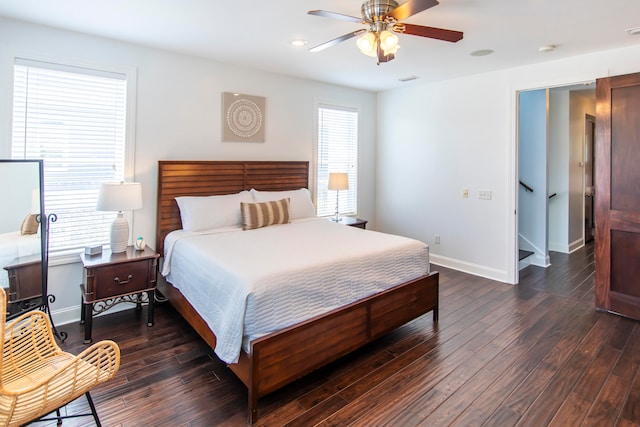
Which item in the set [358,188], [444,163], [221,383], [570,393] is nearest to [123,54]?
[221,383]

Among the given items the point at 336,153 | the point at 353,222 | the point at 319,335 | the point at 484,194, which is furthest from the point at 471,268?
the point at 319,335

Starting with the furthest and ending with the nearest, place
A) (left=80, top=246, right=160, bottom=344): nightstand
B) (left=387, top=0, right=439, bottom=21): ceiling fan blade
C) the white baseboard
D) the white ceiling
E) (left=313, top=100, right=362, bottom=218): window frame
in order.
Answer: (left=313, top=100, right=362, bottom=218): window frame → the white baseboard → (left=80, top=246, right=160, bottom=344): nightstand → the white ceiling → (left=387, top=0, right=439, bottom=21): ceiling fan blade

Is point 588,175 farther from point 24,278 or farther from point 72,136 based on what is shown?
point 24,278

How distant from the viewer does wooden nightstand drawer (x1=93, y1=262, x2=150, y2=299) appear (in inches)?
115

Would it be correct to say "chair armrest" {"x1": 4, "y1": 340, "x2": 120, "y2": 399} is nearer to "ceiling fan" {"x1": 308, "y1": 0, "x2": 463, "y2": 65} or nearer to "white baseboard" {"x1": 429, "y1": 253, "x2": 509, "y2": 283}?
"ceiling fan" {"x1": 308, "y1": 0, "x2": 463, "y2": 65}

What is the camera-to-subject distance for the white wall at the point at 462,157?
13.4 feet

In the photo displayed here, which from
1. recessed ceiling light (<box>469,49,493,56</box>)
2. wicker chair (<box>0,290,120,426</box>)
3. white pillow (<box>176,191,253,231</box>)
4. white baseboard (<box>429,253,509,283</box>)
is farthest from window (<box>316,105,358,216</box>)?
wicker chair (<box>0,290,120,426</box>)

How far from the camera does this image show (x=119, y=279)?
3.01m

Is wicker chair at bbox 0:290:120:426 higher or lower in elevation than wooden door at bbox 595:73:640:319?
lower

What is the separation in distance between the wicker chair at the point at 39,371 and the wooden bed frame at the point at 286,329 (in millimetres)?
735

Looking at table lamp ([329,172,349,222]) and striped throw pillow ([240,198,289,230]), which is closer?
striped throw pillow ([240,198,289,230])

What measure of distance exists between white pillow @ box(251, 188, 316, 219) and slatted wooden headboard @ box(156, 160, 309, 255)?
0.20 m

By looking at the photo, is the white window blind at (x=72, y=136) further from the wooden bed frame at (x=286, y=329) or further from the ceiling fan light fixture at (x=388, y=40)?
the ceiling fan light fixture at (x=388, y=40)

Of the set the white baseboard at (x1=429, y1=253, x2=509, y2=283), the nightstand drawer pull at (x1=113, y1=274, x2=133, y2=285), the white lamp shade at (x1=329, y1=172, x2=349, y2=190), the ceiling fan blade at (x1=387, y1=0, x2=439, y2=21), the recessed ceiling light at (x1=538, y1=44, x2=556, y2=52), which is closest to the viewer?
the ceiling fan blade at (x1=387, y1=0, x2=439, y2=21)
